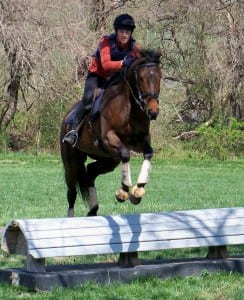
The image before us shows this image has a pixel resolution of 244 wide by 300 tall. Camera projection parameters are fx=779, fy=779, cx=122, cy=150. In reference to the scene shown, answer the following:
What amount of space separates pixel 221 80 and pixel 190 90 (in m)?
2.77

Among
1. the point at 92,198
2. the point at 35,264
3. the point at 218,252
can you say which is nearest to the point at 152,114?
the point at 218,252

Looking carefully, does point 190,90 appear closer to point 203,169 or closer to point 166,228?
point 203,169

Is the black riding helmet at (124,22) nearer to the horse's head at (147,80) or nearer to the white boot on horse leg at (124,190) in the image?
the horse's head at (147,80)

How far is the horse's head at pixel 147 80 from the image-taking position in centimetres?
879

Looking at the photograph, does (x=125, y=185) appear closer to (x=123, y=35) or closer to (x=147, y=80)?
(x=147, y=80)

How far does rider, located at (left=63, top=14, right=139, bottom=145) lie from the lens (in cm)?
980

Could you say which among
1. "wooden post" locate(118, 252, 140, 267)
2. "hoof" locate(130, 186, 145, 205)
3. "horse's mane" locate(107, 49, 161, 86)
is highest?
"horse's mane" locate(107, 49, 161, 86)

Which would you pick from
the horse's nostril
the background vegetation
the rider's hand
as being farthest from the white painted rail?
the background vegetation

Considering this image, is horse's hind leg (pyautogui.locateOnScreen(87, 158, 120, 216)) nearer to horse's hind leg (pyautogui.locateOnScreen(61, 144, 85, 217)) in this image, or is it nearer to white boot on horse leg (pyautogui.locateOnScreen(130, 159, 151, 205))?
horse's hind leg (pyautogui.locateOnScreen(61, 144, 85, 217))

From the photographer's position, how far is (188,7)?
3388cm

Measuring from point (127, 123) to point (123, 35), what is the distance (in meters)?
1.16

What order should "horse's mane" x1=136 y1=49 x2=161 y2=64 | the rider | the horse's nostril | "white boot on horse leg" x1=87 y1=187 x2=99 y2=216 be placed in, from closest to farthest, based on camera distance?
the horse's nostril
"horse's mane" x1=136 y1=49 x2=161 y2=64
the rider
"white boot on horse leg" x1=87 y1=187 x2=99 y2=216

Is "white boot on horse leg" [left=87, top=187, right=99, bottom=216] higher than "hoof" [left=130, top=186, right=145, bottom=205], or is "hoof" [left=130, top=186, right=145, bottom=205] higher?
"hoof" [left=130, top=186, right=145, bottom=205]

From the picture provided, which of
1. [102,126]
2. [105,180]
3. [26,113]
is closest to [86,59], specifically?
[26,113]
